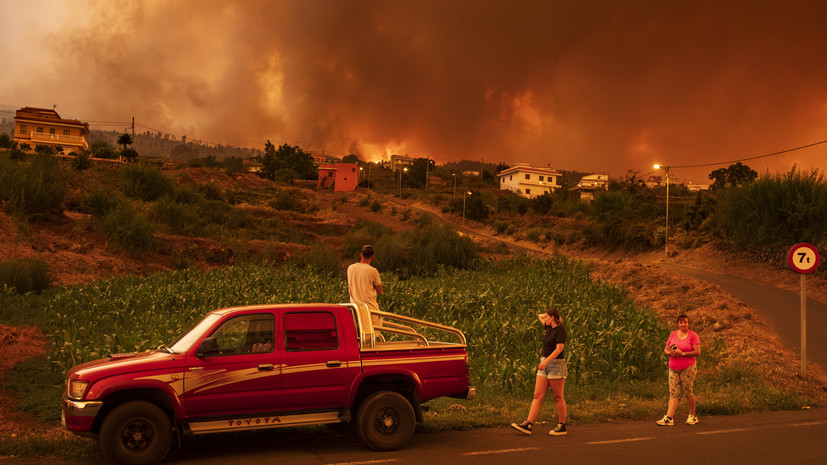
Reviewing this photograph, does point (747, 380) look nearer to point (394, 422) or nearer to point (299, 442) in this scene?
point (394, 422)

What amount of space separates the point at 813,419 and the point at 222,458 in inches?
408

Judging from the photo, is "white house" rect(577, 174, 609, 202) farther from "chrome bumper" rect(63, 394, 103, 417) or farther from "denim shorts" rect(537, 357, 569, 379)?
"chrome bumper" rect(63, 394, 103, 417)

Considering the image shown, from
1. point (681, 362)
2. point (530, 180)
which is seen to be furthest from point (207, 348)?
point (530, 180)

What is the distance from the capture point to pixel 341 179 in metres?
108

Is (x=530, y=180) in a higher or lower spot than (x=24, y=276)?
higher

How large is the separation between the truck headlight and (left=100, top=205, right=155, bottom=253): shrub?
27.5m

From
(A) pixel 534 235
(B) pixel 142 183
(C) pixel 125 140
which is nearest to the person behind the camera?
(B) pixel 142 183

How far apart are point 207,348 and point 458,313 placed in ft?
45.5

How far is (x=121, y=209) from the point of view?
3525cm

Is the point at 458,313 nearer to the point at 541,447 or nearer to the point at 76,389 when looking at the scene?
the point at 541,447

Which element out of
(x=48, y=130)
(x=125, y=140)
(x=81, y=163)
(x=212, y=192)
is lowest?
(x=212, y=192)

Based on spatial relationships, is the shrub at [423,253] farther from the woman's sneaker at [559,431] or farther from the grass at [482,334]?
the woman's sneaker at [559,431]

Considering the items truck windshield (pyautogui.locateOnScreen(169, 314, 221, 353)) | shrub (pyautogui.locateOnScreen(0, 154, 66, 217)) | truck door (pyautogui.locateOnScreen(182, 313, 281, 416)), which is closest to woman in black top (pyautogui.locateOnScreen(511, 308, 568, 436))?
truck door (pyautogui.locateOnScreen(182, 313, 281, 416))

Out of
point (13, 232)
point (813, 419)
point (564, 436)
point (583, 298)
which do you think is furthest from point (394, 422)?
point (13, 232)
